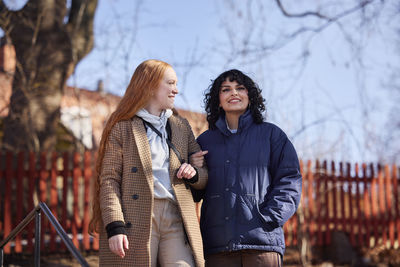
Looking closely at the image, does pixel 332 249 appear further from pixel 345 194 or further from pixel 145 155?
pixel 145 155

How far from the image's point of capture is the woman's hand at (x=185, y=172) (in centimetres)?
271

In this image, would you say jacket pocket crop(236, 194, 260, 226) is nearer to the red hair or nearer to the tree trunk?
the red hair

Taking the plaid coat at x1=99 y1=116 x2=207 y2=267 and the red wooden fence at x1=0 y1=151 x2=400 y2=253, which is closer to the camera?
the plaid coat at x1=99 y1=116 x2=207 y2=267

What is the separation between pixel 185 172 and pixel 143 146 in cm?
29

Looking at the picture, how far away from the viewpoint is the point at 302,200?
8.53m

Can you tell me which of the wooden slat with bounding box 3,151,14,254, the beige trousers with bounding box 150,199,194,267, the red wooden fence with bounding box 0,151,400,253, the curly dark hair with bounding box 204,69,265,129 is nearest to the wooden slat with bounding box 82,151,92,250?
the red wooden fence with bounding box 0,151,400,253

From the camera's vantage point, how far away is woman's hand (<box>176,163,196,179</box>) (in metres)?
2.71

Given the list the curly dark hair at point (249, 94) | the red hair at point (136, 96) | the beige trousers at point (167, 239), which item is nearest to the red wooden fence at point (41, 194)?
the curly dark hair at point (249, 94)

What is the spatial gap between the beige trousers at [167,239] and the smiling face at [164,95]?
23.4 inches

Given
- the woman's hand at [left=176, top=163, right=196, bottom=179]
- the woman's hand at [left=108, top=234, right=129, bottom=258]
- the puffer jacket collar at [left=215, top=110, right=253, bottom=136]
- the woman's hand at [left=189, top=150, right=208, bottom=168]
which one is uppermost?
the puffer jacket collar at [left=215, top=110, right=253, bottom=136]

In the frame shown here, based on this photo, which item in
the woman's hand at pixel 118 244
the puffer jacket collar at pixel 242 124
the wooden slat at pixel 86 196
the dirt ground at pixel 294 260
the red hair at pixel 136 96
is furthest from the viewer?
the wooden slat at pixel 86 196

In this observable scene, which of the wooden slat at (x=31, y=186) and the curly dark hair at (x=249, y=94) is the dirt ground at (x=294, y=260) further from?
the curly dark hair at (x=249, y=94)

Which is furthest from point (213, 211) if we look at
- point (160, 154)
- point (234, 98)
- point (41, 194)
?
point (41, 194)

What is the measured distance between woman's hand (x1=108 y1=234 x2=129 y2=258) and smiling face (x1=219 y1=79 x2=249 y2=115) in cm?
113
